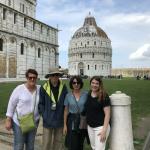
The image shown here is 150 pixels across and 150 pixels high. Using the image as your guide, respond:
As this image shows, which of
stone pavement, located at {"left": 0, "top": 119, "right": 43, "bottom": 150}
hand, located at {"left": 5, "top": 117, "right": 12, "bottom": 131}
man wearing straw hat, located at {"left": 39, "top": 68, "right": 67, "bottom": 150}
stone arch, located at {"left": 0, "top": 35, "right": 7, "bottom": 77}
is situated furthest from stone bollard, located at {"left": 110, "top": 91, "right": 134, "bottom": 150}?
stone arch, located at {"left": 0, "top": 35, "right": 7, "bottom": 77}

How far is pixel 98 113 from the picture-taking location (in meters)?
5.59

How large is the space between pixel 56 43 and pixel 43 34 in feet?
15.6

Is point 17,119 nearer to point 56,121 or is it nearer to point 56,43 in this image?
point 56,121

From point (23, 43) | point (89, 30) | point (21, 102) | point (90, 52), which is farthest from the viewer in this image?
point (89, 30)

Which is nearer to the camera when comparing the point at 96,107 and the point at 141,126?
the point at 96,107

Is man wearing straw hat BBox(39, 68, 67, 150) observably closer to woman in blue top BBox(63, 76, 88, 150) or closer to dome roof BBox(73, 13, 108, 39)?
woman in blue top BBox(63, 76, 88, 150)

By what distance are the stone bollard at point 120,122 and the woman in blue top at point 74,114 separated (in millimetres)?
563

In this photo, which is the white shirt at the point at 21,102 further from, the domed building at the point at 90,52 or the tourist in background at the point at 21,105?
the domed building at the point at 90,52

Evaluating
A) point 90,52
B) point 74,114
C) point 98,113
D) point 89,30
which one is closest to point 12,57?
point 74,114

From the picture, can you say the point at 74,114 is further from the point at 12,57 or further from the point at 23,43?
the point at 23,43

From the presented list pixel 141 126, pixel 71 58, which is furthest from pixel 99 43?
pixel 141 126

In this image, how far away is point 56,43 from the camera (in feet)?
195

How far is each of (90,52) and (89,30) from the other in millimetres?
10466

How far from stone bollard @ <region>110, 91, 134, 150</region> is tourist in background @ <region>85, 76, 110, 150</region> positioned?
433mm
